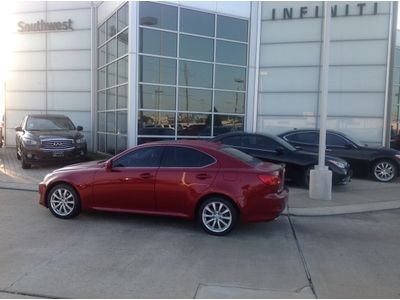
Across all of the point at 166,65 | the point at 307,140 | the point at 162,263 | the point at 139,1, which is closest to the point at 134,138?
the point at 166,65

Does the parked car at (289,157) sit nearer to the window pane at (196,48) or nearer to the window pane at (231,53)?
the window pane at (196,48)

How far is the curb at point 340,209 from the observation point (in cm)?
852

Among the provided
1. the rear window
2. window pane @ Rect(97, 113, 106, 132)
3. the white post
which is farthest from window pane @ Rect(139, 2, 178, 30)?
the rear window

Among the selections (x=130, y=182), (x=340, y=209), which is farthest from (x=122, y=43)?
(x=340, y=209)

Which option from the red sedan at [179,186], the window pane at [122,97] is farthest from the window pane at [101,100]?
the red sedan at [179,186]

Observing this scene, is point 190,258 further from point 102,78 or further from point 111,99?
point 102,78

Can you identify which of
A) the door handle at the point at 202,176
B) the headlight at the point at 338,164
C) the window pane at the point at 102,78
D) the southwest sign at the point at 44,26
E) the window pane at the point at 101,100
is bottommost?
the headlight at the point at 338,164

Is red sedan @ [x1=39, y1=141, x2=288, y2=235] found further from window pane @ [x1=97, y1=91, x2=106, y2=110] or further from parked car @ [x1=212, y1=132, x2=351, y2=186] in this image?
window pane @ [x1=97, y1=91, x2=106, y2=110]

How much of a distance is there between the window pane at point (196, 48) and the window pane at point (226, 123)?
2279 millimetres

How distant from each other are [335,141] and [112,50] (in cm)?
Answer: 907

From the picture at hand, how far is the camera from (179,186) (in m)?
7.04

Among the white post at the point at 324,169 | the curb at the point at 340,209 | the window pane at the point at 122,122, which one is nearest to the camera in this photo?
the curb at the point at 340,209

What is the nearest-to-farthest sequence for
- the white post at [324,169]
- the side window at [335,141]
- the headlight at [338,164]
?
the white post at [324,169], the headlight at [338,164], the side window at [335,141]

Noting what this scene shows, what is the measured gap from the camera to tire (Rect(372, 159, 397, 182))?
12.4m
